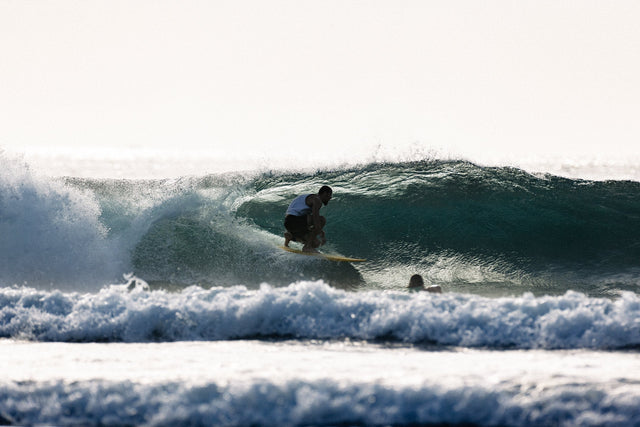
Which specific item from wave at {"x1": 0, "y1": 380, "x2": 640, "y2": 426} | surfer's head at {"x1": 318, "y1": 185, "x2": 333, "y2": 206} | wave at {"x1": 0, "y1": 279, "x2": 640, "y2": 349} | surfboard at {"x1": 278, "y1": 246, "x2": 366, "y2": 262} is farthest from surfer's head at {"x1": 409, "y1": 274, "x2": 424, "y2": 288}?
wave at {"x1": 0, "y1": 380, "x2": 640, "y2": 426}

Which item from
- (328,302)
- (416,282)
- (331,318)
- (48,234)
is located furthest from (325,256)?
(48,234)

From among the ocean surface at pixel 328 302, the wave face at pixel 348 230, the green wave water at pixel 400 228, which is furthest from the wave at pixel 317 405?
the wave face at pixel 348 230

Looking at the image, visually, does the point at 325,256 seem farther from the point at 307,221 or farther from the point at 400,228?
the point at 400,228

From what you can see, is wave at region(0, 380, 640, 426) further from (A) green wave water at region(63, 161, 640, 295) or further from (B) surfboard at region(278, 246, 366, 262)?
(B) surfboard at region(278, 246, 366, 262)

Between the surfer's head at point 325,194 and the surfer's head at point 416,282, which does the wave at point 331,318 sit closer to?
the surfer's head at point 416,282

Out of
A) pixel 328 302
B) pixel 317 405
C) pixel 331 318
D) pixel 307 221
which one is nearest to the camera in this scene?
pixel 317 405

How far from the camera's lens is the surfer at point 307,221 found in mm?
8883

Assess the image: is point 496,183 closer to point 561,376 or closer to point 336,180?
point 336,180

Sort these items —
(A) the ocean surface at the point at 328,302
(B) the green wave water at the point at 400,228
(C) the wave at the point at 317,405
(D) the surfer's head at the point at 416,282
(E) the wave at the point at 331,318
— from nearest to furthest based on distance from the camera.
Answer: (C) the wave at the point at 317,405 → (A) the ocean surface at the point at 328,302 → (E) the wave at the point at 331,318 → (D) the surfer's head at the point at 416,282 → (B) the green wave water at the point at 400,228

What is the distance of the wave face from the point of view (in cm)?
882

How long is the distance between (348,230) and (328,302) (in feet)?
14.6

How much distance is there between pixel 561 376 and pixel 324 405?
155cm

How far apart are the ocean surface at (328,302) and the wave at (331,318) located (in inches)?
0.7

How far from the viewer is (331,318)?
19.0 feet
